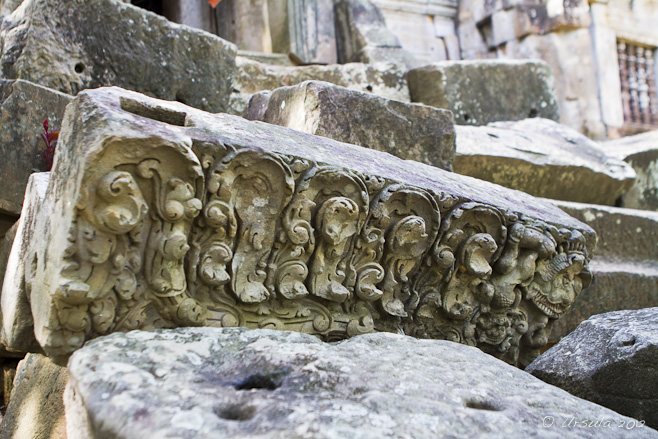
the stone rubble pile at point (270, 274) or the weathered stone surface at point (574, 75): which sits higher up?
the weathered stone surface at point (574, 75)

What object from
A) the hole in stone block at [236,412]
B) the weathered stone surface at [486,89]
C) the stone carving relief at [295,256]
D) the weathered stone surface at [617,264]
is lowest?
the weathered stone surface at [617,264]

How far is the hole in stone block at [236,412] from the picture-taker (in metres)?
1.22

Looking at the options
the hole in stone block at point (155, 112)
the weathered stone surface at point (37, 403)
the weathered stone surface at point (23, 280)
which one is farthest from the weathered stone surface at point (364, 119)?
the weathered stone surface at point (37, 403)

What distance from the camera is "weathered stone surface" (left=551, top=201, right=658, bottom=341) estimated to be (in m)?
3.34

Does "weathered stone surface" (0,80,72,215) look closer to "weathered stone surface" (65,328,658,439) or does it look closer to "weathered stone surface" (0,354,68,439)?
"weathered stone surface" (0,354,68,439)

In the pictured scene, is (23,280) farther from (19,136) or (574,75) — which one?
(574,75)

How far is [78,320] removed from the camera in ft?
5.01

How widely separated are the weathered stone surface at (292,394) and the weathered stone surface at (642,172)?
3.56 metres

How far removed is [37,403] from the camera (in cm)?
222

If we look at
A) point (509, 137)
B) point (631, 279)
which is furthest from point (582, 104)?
point (631, 279)

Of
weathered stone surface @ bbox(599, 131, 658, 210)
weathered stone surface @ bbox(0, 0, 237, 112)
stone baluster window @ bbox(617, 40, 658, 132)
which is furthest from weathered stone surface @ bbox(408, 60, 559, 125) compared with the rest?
stone baluster window @ bbox(617, 40, 658, 132)

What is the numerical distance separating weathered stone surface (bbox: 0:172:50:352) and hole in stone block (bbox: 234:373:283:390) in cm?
77

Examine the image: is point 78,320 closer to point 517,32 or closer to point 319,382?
point 319,382

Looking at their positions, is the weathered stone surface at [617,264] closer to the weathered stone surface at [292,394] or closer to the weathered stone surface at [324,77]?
the weathered stone surface at [292,394]
